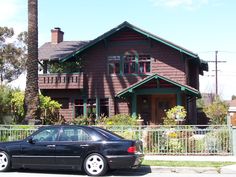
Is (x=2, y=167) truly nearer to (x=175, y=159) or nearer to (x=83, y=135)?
(x=83, y=135)

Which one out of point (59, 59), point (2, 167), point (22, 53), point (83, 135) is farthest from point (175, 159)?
point (22, 53)

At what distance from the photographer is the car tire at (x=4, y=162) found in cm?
1305

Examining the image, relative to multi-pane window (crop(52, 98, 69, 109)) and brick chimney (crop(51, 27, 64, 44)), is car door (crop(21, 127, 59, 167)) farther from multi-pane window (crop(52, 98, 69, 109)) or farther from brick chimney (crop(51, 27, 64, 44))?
brick chimney (crop(51, 27, 64, 44))

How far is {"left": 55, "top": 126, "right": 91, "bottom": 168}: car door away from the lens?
1236 cm

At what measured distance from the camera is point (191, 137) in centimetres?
1723

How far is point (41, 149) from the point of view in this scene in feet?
41.6

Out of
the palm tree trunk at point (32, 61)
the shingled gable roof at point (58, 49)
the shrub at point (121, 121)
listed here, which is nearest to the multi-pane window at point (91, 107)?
the shingled gable roof at point (58, 49)

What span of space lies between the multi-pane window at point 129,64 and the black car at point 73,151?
55.8 ft

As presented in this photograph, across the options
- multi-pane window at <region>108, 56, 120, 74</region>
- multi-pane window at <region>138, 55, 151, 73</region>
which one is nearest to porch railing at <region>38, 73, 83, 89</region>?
multi-pane window at <region>108, 56, 120, 74</region>

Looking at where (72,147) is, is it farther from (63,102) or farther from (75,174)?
(63,102)

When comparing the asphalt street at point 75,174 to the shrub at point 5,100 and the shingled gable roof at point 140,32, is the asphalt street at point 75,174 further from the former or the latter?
the shingled gable roof at point 140,32

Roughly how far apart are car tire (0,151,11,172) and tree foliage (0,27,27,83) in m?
45.1

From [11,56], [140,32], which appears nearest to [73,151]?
[140,32]

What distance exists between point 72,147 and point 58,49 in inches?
880
